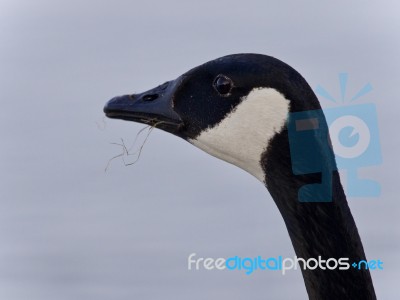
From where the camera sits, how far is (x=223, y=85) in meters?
4.71

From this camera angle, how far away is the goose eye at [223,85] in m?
4.68

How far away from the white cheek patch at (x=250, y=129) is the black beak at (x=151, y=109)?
186mm

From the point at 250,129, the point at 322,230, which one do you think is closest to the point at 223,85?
the point at 250,129

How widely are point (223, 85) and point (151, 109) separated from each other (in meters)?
0.40

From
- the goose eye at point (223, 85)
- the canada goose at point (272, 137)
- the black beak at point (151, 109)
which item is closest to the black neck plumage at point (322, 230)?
the canada goose at point (272, 137)

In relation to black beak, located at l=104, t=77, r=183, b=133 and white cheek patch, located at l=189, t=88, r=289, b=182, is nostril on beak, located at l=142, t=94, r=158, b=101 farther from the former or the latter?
white cheek patch, located at l=189, t=88, r=289, b=182

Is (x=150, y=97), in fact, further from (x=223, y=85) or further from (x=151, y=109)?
(x=223, y=85)

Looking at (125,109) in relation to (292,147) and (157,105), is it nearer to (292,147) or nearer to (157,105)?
(157,105)

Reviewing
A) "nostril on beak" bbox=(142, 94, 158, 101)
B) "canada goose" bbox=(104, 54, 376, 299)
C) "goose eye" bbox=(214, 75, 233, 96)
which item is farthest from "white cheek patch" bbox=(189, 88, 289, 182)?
"nostril on beak" bbox=(142, 94, 158, 101)

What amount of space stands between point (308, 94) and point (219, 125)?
1.82 ft

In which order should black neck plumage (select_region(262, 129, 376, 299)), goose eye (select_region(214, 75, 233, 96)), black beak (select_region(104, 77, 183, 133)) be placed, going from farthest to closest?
1. black beak (select_region(104, 77, 183, 133))
2. goose eye (select_region(214, 75, 233, 96))
3. black neck plumage (select_region(262, 129, 376, 299))

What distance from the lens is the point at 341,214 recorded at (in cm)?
446

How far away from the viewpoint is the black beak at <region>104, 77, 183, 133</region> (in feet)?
15.9

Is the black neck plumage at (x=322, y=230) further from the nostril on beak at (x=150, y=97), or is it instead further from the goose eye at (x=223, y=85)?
the nostril on beak at (x=150, y=97)
